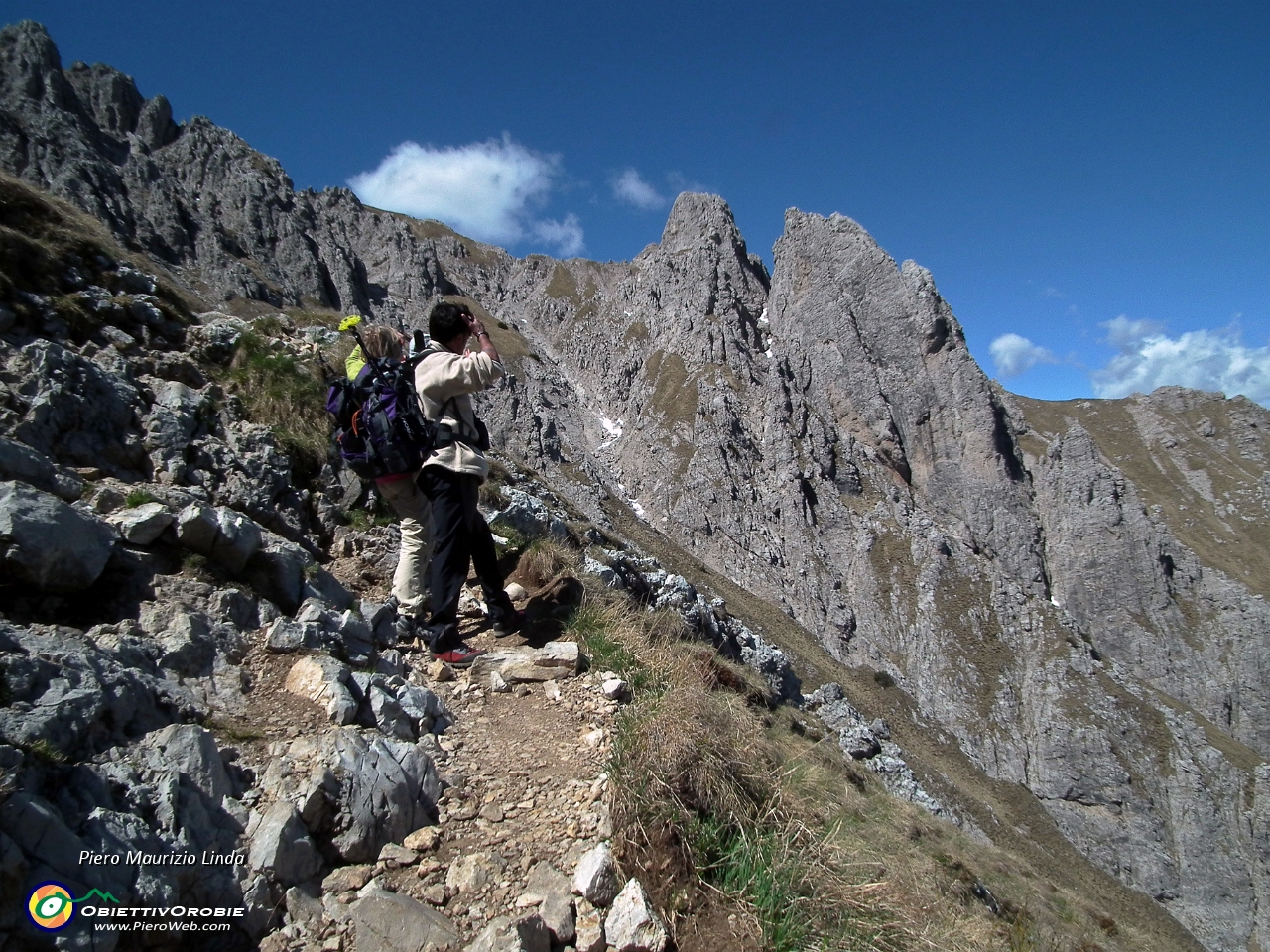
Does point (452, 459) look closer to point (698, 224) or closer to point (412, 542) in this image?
point (412, 542)

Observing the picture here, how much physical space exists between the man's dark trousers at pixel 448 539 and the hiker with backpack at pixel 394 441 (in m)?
0.31

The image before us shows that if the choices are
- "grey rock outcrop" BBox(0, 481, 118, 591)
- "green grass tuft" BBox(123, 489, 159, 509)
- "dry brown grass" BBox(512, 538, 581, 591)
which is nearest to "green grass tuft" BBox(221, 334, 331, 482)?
"green grass tuft" BBox(123, 489, 159, 509)

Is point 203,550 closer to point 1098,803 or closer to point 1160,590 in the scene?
point 1098,803

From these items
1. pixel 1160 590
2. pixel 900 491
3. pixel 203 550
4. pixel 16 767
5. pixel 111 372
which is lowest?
pixel 16 767

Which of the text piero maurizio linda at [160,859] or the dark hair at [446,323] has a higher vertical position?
the dark hair at [446,323]

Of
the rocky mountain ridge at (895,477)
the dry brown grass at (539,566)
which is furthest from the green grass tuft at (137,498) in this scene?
the rocky mountain ridge at (895,477)

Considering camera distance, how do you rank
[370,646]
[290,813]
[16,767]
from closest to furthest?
[16,767] < [290,813] < [370,646]

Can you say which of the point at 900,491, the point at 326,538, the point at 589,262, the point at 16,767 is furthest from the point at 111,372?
the point at 589,262

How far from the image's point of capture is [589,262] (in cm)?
15700

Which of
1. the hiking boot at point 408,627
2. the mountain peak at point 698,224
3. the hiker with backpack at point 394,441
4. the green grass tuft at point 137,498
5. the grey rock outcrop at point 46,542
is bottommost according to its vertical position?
the hiking boot at point 408,627

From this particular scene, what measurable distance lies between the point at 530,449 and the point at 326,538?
78.6m

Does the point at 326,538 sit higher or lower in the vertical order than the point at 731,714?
higher

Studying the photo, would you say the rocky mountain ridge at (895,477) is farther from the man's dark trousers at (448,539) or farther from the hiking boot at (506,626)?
the man's dark trousers at (448,539)

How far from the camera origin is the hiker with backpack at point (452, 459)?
5.34 m
